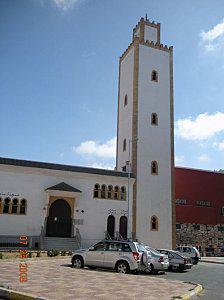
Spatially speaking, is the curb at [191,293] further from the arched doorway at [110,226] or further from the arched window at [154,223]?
the arched window at [154,223]

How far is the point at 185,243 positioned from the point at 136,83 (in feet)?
63.2

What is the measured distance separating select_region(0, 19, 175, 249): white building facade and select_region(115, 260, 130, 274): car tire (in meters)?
13.3

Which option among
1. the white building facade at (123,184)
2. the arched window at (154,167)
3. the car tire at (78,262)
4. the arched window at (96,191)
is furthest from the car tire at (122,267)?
the arched window at (154,167)

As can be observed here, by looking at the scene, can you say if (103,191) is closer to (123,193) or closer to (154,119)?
(123,193)

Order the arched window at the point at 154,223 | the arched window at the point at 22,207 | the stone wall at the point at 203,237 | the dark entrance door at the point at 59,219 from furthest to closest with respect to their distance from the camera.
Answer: the stone wall at the point at 203,237
the arched window at the point at 154,223
the dark entrance door at the point at 59,219
the arched window at the point at 22,207

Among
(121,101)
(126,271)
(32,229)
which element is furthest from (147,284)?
(121,101)

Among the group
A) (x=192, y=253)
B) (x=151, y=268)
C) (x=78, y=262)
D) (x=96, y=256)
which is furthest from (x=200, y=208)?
(x=96, y=256)

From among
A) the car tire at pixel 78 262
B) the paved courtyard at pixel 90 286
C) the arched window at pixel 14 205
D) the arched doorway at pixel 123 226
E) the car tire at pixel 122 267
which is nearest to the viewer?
the paved courtyard at pixel 90 286

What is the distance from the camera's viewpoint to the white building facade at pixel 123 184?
29.4 metres

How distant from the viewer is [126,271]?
16094 millimetres

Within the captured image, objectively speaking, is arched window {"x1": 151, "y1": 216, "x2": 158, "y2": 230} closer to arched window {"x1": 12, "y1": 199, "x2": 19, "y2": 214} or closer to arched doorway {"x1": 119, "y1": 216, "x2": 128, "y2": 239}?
arched doorway {"x1": 119, "y1": 216, "x2": 128, "y2": 239}

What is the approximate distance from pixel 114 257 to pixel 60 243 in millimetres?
13666

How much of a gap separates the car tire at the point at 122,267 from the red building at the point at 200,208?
79.6 ft

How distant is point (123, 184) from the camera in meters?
34.1
